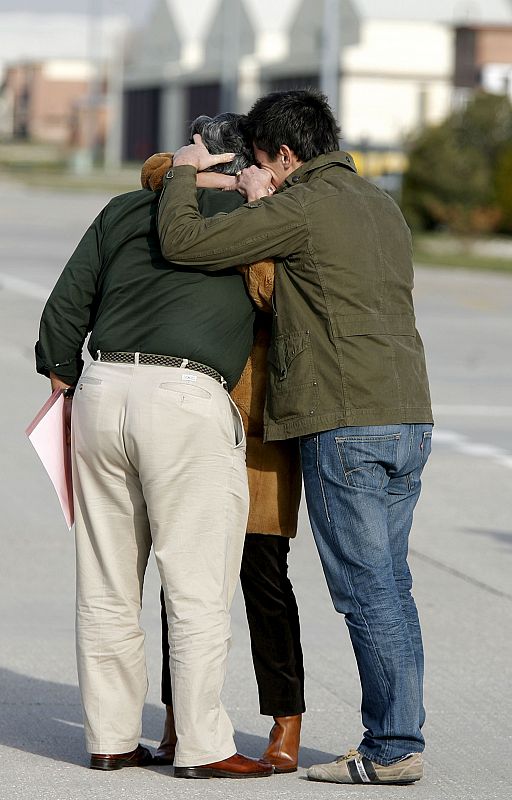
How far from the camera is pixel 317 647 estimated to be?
260 inches

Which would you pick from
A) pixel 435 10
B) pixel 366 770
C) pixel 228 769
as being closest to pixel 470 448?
pixel 366 770

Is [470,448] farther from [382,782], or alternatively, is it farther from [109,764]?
[109,764]

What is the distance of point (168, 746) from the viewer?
16.3 ft

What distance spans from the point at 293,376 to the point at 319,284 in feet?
0.87

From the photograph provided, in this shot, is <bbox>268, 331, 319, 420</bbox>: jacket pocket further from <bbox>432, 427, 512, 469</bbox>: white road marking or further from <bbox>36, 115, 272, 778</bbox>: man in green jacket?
<bbox>432, 427, 512, 469</bbox>: white road marking

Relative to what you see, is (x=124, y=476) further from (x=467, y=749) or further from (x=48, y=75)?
(x=48, y=75)

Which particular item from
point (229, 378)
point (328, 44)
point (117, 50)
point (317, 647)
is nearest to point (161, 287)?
point (229, 378)

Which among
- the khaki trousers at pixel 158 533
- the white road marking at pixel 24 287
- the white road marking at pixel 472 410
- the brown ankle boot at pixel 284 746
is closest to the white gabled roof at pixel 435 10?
the white road marking at pixel 24 287

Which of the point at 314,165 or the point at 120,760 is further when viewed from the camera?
the point at 120,760

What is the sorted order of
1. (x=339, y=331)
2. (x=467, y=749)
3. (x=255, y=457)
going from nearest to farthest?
(x=339, y=331) < (x=255, y=457) < (x=467, y=749)

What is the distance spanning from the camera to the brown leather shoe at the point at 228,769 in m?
4.74

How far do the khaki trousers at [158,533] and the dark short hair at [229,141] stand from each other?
0.63 meters

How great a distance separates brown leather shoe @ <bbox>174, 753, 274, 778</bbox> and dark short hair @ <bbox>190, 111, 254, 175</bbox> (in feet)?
5.59

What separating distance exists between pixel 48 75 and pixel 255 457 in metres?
118
